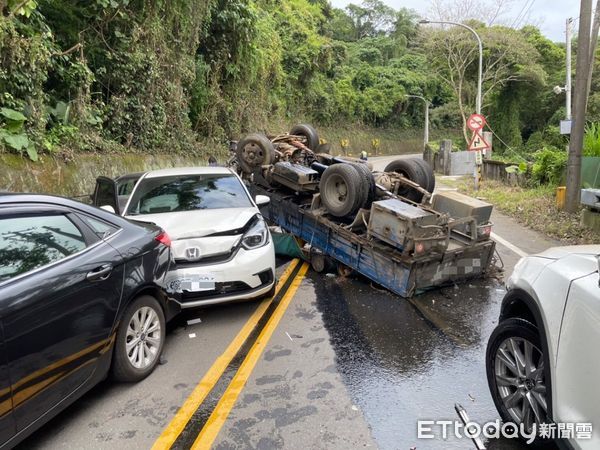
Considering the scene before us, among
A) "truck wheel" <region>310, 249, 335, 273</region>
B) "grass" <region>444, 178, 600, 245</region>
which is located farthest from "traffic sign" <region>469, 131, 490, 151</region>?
"truck wheel" <region>310, 249, 335, 273</region>

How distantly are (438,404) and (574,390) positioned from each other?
1.42 metres

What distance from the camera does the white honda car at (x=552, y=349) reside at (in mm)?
2197

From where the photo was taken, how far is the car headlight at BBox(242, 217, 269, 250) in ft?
17.1

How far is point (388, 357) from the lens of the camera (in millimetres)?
4375

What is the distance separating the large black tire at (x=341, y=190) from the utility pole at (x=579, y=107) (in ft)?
22.5

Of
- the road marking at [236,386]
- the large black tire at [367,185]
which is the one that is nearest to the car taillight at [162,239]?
the road marking at [236,386]

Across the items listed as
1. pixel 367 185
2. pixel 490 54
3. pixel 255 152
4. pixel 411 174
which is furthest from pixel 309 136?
pixel 490 54

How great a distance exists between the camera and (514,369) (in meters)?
2.96

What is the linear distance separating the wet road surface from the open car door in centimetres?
208

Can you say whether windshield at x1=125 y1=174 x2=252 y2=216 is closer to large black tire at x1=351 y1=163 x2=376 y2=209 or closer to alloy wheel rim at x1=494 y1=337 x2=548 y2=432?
large black tire at x1=351 y1=163 x2=376 y2=209

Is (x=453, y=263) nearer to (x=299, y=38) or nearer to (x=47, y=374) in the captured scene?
(x=47, y=374)

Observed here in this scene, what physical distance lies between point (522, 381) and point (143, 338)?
2.90 meters

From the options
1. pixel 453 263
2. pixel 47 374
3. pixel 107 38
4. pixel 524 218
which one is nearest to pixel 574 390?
pixel 47 374

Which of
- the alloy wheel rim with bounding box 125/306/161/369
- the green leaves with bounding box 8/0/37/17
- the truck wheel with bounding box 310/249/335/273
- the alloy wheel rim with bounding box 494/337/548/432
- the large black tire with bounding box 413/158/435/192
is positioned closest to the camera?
the alloy wheel rim with bounding box 494/337/548/432
